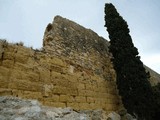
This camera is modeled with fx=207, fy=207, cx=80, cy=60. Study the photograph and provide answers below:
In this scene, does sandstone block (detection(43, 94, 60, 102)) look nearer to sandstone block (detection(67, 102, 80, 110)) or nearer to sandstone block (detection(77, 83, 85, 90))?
sandstone block (detection(67, 102, 80, 110))

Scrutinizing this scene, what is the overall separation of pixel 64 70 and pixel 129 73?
2.67 metres

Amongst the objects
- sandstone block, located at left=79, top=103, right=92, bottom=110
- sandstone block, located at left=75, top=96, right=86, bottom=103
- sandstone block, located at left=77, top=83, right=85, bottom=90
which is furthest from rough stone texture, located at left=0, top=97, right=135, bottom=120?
sandstone block, located at left=77, top=83, right=85, bottom=90

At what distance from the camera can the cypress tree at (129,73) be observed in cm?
732

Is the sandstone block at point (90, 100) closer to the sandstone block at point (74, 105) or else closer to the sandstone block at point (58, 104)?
the sandstone block at point (74, 105)

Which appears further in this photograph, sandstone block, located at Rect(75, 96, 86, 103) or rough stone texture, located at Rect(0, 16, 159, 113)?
sandstone block, located at Rect(75, 96, 86, 103)

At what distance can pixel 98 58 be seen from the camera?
8.10 meters

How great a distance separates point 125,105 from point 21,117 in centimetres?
440

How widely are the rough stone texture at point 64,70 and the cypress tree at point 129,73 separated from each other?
473mm

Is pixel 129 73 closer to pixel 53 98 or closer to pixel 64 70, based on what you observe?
pixel 64 70

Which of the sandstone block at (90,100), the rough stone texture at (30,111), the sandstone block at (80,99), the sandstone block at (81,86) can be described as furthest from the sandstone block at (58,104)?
the sandstone block at (90,100)

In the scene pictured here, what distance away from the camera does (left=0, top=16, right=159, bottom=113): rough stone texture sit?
497 centimetres

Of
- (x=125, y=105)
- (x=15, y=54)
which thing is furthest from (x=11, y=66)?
(x=125, y=105)

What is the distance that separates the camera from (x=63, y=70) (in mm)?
6156

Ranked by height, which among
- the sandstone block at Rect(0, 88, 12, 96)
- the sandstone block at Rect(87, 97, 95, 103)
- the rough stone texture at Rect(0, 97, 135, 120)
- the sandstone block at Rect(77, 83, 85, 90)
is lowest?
the rough stone texture at Rect(0, 97, 135, 120)
